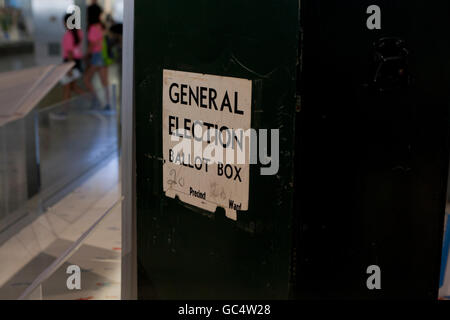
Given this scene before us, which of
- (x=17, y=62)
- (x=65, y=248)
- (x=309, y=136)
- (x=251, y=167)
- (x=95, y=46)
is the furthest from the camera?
(x=17, y=62)

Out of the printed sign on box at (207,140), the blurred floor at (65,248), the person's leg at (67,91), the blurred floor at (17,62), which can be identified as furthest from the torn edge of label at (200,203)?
the blurred floor at (17,62)

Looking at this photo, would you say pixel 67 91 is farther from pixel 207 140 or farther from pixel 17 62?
pixel 17 62

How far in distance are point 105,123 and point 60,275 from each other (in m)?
5.36

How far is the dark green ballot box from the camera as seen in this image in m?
2.00

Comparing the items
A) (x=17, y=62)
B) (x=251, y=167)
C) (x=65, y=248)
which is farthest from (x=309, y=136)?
(x=17, y=62)

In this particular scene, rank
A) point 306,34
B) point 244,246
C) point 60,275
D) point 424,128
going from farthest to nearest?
point 60,275 < point 244,246 < point 424,128 < point 306,34

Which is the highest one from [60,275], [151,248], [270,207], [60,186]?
[270,207]

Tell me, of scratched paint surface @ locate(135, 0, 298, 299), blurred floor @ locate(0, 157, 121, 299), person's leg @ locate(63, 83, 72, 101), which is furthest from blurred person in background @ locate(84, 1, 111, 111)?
scratched paint surface @ locate(135, 0, 298, 299)

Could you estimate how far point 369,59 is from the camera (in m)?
2.02

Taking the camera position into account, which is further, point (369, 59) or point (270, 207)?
point (270, 207)

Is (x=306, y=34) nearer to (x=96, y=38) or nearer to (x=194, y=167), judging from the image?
(x=194, y=167)

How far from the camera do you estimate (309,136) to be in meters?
2.03

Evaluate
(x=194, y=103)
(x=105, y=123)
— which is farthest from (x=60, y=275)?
(x=105, y=123)

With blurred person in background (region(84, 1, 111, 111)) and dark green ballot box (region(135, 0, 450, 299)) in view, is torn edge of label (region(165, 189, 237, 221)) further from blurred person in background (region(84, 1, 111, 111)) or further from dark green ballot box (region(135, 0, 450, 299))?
blurred person in background (region(84, 1, 111, 111))
